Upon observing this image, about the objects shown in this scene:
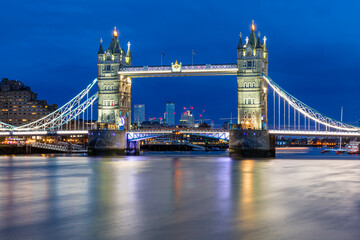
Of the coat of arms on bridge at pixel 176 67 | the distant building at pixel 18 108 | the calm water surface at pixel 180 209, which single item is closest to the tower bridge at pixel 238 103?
the coat of arms on bridge at pixel 176 67

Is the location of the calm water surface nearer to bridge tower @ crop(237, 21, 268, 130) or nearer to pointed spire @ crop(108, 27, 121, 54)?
bridge tower @ crop(237, 21, 268, 130)

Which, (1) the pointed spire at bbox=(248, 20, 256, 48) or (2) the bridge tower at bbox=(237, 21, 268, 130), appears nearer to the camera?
(2) the bridge tower at bbox=(237, 21, 268, 130)

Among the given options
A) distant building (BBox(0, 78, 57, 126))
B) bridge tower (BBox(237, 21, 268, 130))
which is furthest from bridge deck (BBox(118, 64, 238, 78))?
distant building (BBox(0, 78, 57, 126))

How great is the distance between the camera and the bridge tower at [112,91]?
70688 mm

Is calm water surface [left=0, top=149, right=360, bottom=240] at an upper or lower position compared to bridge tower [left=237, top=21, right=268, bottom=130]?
lower

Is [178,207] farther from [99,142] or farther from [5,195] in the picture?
[99,142]

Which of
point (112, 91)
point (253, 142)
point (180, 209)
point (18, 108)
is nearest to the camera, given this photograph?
point (180, 209)

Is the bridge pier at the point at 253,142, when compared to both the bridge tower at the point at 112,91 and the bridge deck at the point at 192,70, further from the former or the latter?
the bridge tower at the point at 112,91

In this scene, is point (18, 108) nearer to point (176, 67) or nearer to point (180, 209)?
point (176, 67)

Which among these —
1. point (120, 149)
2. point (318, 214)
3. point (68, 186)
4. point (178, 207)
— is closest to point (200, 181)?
point (68, 186)

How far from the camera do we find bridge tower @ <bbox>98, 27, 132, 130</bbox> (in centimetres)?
7069

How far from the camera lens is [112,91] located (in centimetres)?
7094

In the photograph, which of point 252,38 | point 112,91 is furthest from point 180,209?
point 112,91

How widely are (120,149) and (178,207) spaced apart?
51.3 m
